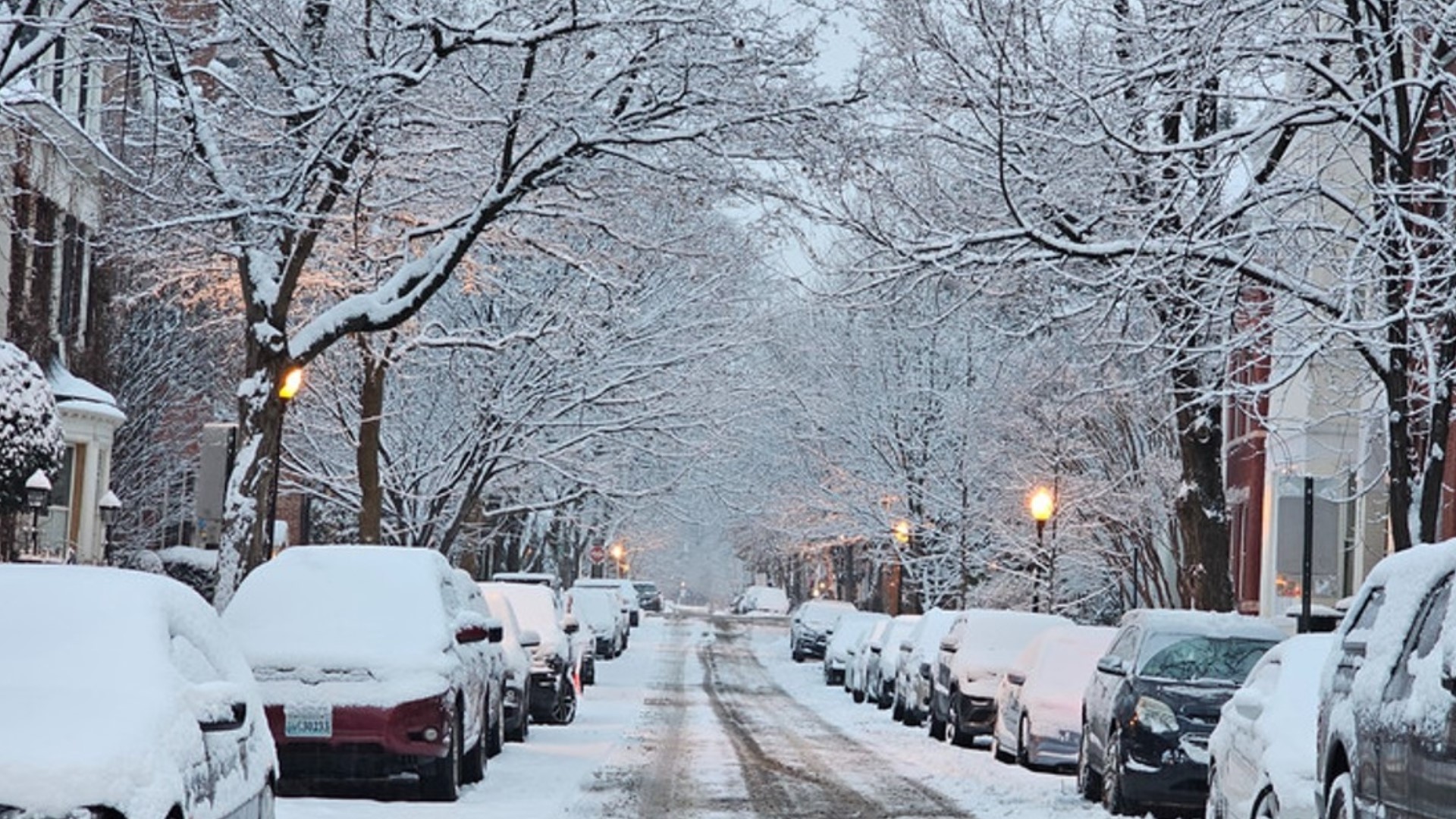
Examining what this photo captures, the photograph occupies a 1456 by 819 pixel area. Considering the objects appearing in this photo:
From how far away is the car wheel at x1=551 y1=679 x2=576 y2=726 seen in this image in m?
27.5

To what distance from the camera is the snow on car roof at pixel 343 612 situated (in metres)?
15.6

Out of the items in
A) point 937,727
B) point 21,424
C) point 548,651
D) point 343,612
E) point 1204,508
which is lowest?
point 937,727

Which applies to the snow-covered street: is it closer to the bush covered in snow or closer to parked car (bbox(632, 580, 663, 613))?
the bush covered in snow

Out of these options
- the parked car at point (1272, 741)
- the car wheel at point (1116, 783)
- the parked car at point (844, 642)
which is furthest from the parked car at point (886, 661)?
the parked car at point (1272, 741)

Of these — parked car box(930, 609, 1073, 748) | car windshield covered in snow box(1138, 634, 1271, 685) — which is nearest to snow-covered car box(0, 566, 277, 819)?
car windshield covered in snow box(1138, 634, 1271, 685)

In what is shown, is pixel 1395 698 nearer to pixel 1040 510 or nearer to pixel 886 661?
pixel 886 661

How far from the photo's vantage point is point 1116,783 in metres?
17.4

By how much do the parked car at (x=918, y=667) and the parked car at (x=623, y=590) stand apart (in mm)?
21259

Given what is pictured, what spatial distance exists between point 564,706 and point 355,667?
12.5 meters

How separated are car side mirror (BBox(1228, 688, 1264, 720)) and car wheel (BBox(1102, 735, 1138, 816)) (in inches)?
147

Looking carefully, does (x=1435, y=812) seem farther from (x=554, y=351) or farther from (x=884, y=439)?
(x=884, y=439)

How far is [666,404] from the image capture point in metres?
41.5

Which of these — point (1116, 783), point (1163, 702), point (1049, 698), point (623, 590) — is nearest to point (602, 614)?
point (623, 590)

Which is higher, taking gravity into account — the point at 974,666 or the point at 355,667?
the point at 355,667
